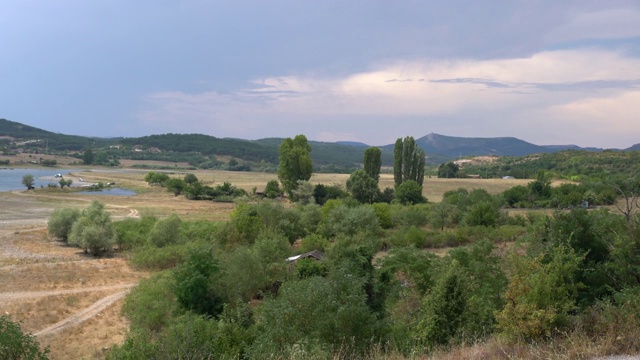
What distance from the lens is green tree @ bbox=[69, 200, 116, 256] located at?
38719 mm

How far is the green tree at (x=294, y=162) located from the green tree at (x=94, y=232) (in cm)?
2590

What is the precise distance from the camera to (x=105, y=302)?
1056 inches

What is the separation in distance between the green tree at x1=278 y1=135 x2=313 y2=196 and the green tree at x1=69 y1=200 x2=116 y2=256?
85.0 feet

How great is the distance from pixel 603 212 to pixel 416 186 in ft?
148

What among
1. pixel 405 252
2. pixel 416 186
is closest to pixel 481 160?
pixel 416 186

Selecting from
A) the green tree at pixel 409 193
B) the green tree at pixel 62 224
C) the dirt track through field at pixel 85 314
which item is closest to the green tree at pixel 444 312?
the dirt track through field at pixel 85 314

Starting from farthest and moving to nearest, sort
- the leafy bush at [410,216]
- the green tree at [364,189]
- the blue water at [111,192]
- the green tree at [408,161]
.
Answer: the blue water at [111,192]
the green tree at [408,161]
the green tree at [364,189]
the leafy bush at [410,216]

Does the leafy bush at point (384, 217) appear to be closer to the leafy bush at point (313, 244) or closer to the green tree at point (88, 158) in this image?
the leafy bush at point (313, 244)

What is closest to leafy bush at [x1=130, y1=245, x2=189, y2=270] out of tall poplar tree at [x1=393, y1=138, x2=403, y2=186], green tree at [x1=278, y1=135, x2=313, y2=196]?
green tree at [x1=278, y1=135, x2=313, y2=196]

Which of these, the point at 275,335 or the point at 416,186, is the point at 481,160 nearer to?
the point at 416,186

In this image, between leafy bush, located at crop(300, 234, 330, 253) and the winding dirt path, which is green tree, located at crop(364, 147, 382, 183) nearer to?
leafy bush, located at crop(300, 234, 330, 253)

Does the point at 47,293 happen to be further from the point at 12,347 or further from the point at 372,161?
the point at 372,161

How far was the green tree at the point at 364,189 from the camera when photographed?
58844 mm

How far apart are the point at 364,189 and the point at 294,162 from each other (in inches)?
410
